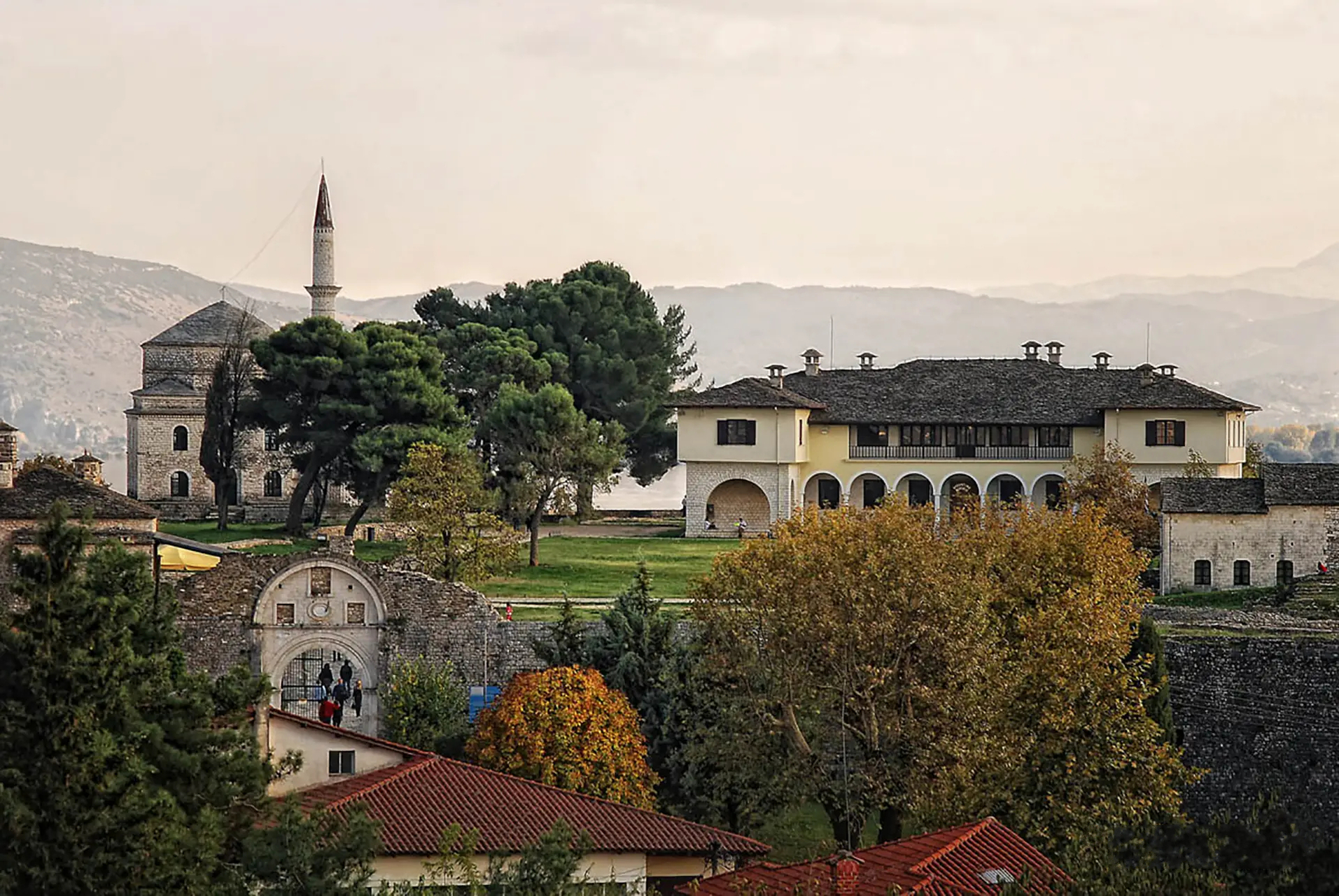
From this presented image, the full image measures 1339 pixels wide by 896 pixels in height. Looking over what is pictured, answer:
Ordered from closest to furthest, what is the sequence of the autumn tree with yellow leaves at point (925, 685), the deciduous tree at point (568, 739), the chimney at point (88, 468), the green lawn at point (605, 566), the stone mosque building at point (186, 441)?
the autumn tree with yellow leaves at point (925, 685) → the deciduous tree at point (568, 739) → the green lawn at point (605, 566) → the chimney at point (88, 468) → the stone mosque building at point (186, 441)

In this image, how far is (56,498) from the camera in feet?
114

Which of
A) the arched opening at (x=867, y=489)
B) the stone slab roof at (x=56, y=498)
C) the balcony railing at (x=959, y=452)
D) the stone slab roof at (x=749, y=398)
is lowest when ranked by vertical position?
the stone slab roof at (x=56, y=498)

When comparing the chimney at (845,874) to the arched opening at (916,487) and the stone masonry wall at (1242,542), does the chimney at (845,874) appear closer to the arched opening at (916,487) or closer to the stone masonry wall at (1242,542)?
the stone masonry wall at (1242,542)

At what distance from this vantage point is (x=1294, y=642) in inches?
1213

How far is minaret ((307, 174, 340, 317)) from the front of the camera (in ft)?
220

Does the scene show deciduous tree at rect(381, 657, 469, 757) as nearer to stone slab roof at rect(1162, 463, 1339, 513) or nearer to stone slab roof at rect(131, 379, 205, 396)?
stone slab roof at rect(1162, 463, 1339, 513)

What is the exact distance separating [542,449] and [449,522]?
11.3 metres

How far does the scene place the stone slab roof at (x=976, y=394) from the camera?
5819 centimetres

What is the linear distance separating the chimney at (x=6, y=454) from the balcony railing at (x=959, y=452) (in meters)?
29.0

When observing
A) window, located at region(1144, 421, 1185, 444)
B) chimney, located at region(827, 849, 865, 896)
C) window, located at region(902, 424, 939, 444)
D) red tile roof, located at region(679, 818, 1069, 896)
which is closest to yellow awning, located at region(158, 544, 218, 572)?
red tile roof, located at region(679, 818, 1069, 896)

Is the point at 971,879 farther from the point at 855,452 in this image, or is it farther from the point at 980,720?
the point at 855,452

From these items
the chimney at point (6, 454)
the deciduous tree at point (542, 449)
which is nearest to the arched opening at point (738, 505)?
the deciduous tree at point (542, 449)

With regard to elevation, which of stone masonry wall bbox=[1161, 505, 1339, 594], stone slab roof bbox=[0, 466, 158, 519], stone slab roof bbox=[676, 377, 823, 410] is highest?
stone slab roof bbox=[676, 377, 823, 410]

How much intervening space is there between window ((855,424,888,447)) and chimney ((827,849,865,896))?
39.8 m
